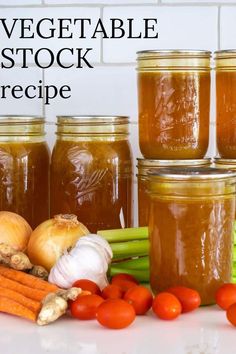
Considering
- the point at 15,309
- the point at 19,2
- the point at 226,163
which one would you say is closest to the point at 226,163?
the point at 226,163

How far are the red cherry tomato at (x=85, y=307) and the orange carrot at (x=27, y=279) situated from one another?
0.21ft

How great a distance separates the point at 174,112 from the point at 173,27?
16.7 inches

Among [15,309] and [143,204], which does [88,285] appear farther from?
[143,204]

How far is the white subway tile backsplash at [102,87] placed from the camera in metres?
2.04

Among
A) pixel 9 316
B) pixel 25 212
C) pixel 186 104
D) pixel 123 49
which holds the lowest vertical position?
pixel 9 316

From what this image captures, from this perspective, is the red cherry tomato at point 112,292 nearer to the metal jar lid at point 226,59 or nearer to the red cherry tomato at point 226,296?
the red cherry tomato at point 226,296

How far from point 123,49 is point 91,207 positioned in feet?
1.58

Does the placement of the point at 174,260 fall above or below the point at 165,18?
below

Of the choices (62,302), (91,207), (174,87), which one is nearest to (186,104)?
(174,87)

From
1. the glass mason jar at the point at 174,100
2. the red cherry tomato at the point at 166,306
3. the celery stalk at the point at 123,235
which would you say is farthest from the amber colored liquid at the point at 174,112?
the red cherry tomato at the point at 166,306

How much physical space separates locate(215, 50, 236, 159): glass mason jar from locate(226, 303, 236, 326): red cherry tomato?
449 millimetres

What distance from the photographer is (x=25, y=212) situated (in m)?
1.76

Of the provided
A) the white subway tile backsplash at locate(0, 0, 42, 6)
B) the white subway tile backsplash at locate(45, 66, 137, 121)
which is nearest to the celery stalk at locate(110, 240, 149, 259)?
the white subway tile backsplash at locate(45, 66, 137, 121)

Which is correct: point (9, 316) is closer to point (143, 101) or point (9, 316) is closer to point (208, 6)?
point (143, 101)
